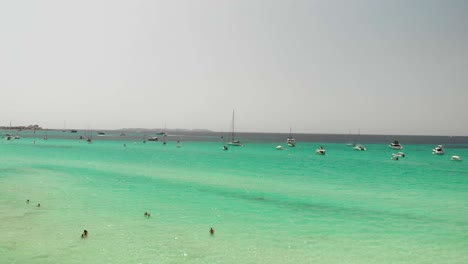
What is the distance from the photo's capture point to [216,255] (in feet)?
59.1

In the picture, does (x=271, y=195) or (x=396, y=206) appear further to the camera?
(x=271, y=195)

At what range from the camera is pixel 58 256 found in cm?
1744

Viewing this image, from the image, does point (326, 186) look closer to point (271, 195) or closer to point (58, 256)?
point (271, 195)

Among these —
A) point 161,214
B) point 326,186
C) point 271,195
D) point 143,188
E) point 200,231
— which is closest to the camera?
point 200,231

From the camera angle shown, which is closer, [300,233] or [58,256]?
[58,256]

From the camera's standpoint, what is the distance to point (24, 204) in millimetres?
28172

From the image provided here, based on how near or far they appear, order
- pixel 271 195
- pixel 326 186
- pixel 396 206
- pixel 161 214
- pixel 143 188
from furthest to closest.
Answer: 1. pixel 326 186
2. pixel 143 188
3. pixel 271 195
4. pixel 396 206
5. pixel 161 214

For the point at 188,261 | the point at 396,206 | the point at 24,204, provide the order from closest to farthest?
the point at 188,261
the point at 24,204
the point at 396,206

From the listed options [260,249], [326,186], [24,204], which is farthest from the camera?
[326,186]

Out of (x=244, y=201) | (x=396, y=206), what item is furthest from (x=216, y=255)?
(x=396, y=206)

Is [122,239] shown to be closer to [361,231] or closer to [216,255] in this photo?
[216,255]

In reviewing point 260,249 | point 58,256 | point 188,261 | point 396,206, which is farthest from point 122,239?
point 396,206

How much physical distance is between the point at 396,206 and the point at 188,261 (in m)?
21.4

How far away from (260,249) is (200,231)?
14.7 feet
